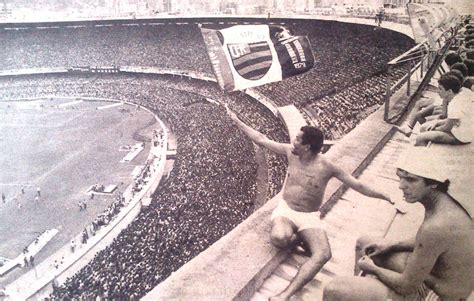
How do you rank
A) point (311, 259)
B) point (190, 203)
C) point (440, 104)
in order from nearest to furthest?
1. point (311, 259)
2. point (440, 104)
3. point (190, 203)

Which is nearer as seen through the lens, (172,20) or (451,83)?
(451,83)

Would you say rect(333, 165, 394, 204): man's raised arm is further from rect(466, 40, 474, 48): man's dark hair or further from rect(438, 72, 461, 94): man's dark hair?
rect(466, 40, 474, 48): man's dark hair

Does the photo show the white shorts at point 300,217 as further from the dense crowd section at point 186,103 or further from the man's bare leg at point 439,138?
the dense crowd section at point 186,103

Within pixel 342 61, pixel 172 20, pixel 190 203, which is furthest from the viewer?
pixel 172 20

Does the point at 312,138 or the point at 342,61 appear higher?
the point at 312,138

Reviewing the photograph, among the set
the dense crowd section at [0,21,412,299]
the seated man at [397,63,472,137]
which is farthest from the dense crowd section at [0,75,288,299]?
the seated man at [397,63,472,137]

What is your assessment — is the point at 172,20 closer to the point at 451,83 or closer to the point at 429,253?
the point at 451,83

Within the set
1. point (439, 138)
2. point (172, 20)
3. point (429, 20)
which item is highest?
point (439, 138)

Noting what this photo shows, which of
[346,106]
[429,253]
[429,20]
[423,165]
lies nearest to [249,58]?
[423,165]
